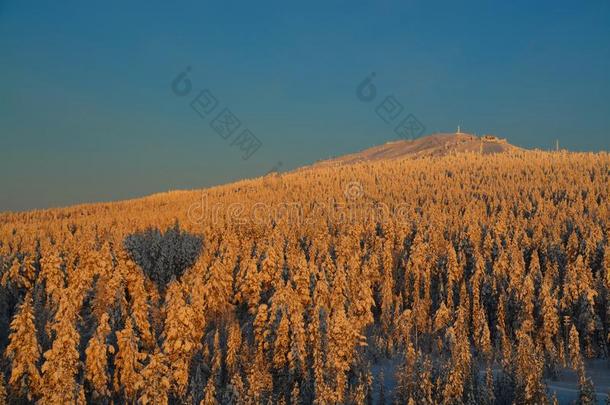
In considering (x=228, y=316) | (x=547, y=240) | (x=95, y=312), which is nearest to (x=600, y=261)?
(x=547, y=240)

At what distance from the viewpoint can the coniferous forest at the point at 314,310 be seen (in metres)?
34.6

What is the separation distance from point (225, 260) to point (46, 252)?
24636 millimetres

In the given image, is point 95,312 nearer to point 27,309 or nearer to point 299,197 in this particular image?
point 27,309

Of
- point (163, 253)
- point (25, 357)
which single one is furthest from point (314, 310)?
point (163, 253)

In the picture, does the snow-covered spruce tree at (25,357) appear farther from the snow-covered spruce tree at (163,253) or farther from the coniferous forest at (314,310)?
the snow-covered spruce tree at (163,253)

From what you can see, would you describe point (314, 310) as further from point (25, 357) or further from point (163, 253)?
point (163, 253)

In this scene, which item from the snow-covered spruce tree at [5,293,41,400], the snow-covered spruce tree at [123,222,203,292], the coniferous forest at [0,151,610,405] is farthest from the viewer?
the snow-covered spruce tree at [123,222,203,292]

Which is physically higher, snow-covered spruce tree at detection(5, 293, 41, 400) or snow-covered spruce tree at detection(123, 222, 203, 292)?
snow-covered spruce tree at detection(123, 222, 203, 292)

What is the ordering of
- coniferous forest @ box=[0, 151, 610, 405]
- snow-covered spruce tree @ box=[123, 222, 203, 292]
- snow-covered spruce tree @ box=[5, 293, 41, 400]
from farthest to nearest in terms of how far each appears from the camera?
snow-covered spruce tree @ box=[123, 222, 203, 292]
snow-covered spruce tree @ box=[5, 293, 41, 400]
coniferous forest @ box=[0, 151, 610, 405]

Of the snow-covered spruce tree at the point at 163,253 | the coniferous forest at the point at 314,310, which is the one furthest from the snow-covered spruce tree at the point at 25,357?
the snow-covered spruce tree at the point at 163,253

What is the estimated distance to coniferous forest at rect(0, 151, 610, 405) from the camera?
3462cm

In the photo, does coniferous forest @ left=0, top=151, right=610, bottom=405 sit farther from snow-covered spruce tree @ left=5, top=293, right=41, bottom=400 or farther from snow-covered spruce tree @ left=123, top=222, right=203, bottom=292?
snow-covered spruce tree @ left=123, top=222, right=203, bottom=292

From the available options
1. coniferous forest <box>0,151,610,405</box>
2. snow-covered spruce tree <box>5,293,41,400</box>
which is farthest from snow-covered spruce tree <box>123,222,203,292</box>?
snow-covered spruce tree <box>5,293,41,400</box>

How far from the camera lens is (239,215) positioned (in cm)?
11431
